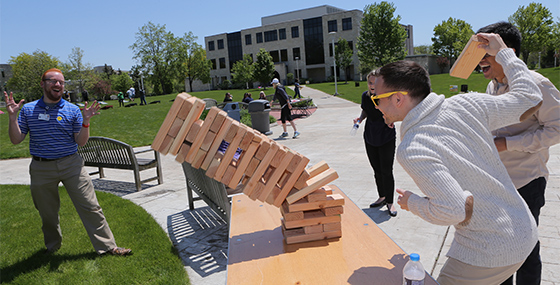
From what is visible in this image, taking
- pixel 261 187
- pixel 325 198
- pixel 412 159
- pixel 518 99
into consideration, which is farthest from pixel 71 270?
pixel 518 99

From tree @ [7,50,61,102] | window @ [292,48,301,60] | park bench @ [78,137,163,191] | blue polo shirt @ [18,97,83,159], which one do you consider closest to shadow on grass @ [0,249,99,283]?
blue polo shirt @ [18,97,83,159]

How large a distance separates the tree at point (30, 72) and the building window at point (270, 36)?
122 feet

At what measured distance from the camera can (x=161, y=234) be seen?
4.87m

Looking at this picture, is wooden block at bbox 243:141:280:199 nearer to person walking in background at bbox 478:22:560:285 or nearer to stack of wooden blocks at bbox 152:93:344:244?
stack of wooden blocks at bbox 152:93:344:244

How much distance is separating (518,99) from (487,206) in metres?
0.61

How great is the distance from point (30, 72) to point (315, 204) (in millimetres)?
64520

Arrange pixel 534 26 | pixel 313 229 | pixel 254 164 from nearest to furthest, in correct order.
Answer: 1. pixel 254 164
2. pixel 313 229
3. pixel 534 26

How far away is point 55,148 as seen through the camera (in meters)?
4.07

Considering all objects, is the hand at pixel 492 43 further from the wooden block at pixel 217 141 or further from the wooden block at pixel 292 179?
the wooden block at pixel 217 141

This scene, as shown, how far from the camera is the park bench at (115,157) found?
22.9 feet

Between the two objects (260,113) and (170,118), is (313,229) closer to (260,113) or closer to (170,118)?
(170,118)

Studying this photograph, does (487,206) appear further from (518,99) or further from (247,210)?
(247,210)

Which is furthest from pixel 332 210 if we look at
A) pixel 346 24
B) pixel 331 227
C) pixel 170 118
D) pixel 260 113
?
pixel 346 24

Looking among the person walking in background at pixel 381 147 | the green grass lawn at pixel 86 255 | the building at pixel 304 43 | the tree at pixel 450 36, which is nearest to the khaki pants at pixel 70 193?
the green grass lawn at pixel 86 255
